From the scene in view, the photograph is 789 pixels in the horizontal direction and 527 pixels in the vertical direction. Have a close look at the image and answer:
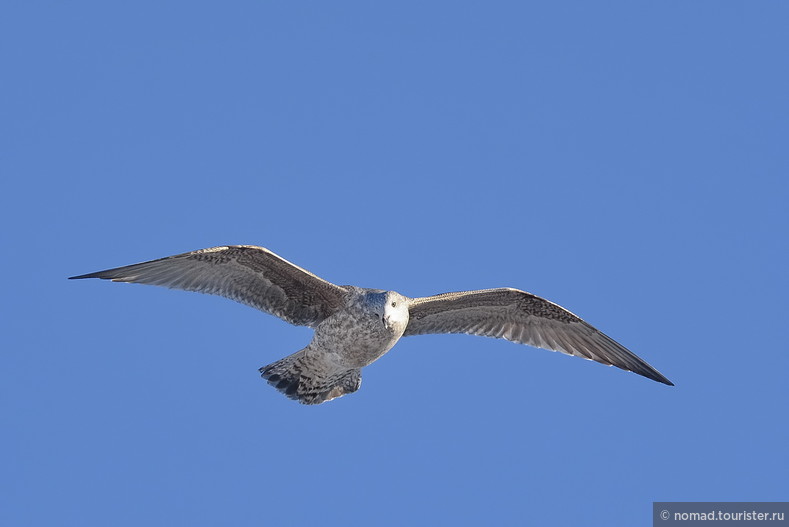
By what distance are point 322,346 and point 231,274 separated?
5.35 feet

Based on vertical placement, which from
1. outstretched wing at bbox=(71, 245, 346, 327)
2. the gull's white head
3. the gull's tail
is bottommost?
the gull's tail

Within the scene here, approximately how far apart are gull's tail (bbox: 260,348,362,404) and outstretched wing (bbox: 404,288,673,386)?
1.25 meters

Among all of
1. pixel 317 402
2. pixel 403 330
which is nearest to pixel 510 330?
pixel 403 330

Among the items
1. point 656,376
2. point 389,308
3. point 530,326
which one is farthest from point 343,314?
point 656,376

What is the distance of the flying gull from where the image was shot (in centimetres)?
1695

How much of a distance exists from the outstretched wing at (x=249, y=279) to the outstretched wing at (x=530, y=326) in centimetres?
148

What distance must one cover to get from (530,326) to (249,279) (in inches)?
166

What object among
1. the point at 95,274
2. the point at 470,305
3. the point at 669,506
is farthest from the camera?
the point at 669,506

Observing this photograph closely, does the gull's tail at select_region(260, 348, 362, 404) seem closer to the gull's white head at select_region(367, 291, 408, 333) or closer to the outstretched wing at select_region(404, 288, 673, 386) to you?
the outstretched wing at select_region(404, 288, 673, 386)

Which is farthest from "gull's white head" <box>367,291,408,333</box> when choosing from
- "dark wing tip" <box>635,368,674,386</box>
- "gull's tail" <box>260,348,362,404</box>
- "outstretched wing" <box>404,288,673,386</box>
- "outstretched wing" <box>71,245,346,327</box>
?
"dark wing tip" <box>635,368,674,386</box>

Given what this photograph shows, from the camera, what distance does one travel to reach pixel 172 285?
1727 cm

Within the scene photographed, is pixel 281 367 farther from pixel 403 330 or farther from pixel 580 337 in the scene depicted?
pixel 580 337

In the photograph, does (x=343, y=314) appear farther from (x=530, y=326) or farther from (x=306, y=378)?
→ (x=530, y=326)

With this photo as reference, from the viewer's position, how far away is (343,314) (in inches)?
672
